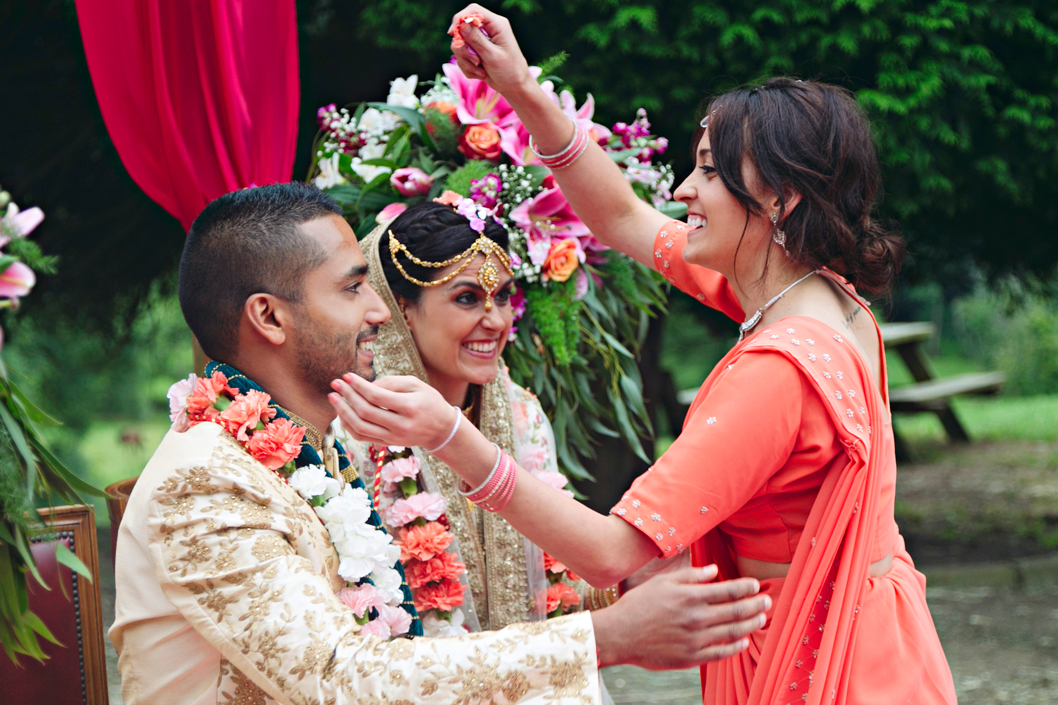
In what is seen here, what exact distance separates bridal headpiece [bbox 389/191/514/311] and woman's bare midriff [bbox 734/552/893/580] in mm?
1071

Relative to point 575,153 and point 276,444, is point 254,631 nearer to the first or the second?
point 276,444

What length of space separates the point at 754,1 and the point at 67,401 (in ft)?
35.5

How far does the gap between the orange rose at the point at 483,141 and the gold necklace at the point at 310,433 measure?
126 centimetres

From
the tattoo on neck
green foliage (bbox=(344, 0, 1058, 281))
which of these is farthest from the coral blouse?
green foliage (bbox=(344, 0, 1058, 281))

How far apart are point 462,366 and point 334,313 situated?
2.52 ft

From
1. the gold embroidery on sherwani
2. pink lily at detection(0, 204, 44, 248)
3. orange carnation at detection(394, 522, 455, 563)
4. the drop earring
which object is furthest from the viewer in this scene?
the gold embroidery on sherwani

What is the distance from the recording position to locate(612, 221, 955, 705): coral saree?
1722 mm

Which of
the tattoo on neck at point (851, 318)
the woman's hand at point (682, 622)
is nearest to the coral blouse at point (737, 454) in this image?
the woman's hand at point (682, 622)

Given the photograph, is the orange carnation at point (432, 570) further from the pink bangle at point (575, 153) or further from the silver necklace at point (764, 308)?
the pink bangle at point (575, 153)

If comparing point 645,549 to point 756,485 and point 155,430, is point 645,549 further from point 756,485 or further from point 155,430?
point 155,430

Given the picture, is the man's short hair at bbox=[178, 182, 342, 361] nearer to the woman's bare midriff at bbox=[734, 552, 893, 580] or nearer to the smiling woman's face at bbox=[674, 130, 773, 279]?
the smiling woman's face at bbox=[674, 130, 773, 279]

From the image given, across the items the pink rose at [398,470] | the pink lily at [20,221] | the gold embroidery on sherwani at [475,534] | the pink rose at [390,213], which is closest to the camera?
the pink lily at [20,221]

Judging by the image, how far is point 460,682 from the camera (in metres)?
1.54

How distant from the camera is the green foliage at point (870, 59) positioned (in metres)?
Result: 4.64
